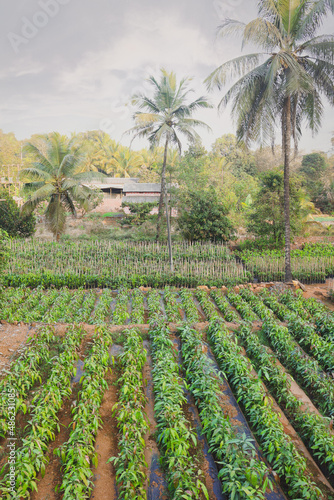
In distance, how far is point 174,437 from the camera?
3727 mm

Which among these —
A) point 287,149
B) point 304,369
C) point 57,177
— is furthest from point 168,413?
point 57,177

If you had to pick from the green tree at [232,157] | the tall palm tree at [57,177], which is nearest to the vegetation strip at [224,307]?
the tall palm tree at [57,177]

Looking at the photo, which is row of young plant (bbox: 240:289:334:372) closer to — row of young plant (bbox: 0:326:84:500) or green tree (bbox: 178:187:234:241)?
row of young plant (bbox: 0:326:84:500)

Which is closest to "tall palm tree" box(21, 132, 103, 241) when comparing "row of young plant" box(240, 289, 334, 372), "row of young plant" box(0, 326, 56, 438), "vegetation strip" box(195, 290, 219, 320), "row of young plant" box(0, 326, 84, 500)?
"vegetation strip" box(195, 290, 219, 320)

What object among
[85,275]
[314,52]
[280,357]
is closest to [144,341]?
[280,357]

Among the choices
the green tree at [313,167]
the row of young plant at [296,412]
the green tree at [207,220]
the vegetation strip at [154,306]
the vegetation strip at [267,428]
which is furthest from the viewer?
the green tree at [313,167]

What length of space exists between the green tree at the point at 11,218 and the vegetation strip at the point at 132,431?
39.2 feet

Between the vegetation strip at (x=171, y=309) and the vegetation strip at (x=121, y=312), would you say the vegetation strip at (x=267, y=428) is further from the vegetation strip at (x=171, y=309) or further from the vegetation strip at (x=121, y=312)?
the vegetation strip at (x=121, y=312)

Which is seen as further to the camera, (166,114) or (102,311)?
(166,114)

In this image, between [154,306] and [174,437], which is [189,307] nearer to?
[154,306]

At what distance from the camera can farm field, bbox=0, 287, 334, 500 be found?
3400 millimetres

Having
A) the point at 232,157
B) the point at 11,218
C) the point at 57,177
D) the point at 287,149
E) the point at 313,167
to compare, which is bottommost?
the point at 11,218

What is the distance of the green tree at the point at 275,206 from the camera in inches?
565

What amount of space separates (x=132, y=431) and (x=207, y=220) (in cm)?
1152
